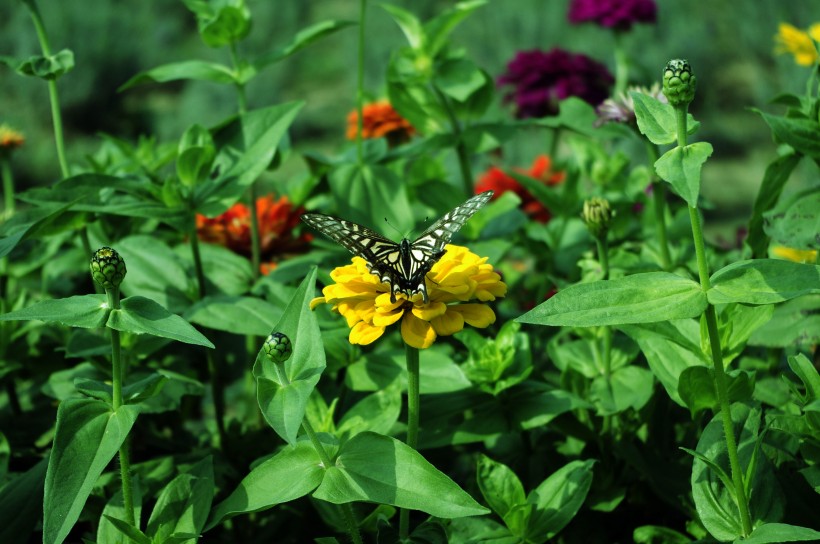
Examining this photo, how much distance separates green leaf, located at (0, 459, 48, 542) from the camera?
1.03 m

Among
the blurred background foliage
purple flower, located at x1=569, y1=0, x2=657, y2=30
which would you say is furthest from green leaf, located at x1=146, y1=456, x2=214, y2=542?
the blurred background foliage

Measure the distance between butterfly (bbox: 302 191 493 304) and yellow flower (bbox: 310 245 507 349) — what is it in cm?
1

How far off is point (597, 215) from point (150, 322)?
1.80ft

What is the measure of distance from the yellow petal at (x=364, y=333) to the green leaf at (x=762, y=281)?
30 cm

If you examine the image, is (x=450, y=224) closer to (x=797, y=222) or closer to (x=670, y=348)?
(x=670, y=348)

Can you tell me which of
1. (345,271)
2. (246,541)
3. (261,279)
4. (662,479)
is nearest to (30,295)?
(261,279)

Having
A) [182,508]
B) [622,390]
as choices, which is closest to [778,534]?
[622,390]

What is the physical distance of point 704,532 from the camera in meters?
1.03

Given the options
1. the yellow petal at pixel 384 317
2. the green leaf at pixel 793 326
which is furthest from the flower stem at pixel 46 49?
the green leaf at pixel 793 326

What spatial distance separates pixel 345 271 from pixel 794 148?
0.55 meters

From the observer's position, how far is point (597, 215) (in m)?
1.12

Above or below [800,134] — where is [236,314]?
below

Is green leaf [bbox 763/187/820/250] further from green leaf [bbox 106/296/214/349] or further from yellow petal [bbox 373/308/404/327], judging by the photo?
green leaf [bbox 106/296/214/349]

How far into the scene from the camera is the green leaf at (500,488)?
3.23ft
